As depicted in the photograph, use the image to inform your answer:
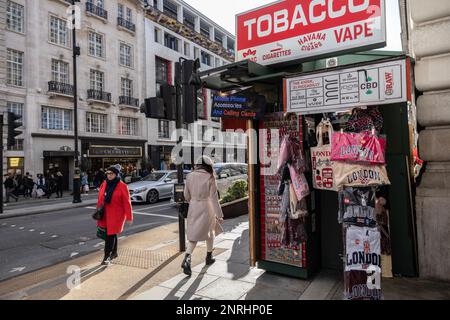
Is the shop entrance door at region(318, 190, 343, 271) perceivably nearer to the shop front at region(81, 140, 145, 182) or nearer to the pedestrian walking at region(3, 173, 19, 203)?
the pedestrian walking at region(3, 173, 19, 203)

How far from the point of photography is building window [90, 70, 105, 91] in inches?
1047

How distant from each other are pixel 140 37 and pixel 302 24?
29.9 m

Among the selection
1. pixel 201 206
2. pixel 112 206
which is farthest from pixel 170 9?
pixel 201 206

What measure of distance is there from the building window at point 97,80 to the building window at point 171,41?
11.1 m

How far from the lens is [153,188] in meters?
14.3

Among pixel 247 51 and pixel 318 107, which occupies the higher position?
pixel 247 51

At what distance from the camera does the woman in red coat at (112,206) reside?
219 inches

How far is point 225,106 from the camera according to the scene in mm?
4570

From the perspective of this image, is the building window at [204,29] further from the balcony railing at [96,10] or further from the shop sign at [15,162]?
the shop sign at [15,162]

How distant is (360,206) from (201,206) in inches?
95.0

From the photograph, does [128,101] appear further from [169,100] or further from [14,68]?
[169,100]

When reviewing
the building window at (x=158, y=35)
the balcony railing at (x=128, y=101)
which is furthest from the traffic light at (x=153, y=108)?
the building window at (x=158, y=35)

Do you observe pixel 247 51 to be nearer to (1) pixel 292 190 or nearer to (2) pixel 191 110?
(2) pixel 191 110
